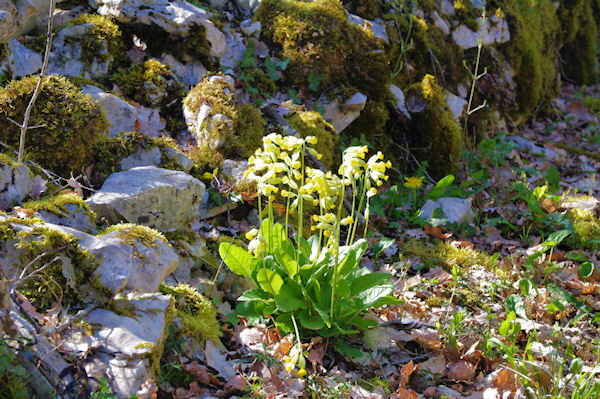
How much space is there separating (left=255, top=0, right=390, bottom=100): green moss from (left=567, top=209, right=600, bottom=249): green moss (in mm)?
2493

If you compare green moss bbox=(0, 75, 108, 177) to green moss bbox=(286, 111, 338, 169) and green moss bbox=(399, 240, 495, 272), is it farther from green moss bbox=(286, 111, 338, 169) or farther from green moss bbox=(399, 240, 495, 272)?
green moss bbox=(399, 240, 495, 272)

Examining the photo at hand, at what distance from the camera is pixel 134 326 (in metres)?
2.59

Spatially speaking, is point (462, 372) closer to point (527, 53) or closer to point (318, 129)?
point (318, 129)

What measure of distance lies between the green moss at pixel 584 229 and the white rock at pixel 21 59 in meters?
5.22

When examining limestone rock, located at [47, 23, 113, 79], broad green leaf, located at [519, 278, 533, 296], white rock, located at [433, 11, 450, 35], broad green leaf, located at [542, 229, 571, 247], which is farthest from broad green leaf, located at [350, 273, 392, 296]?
white rock, located at [433, 11, 450, 35]

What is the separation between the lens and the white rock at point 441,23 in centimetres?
719

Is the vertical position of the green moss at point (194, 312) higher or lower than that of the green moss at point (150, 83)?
lower

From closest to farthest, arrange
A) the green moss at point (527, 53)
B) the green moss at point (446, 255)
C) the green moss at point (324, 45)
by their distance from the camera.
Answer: the green moss at point (446, 255) < the green moss at point (324, 45) < the green moss at point (527, 53)

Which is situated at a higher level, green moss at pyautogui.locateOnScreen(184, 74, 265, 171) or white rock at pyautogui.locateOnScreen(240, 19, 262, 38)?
white rock at pyautogui.locateOnScreen(240, 19, 262, 38)

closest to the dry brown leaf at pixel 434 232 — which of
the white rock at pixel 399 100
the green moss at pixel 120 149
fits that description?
the white rock at pixel 399 100

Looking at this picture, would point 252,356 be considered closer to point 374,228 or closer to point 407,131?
point 374,228

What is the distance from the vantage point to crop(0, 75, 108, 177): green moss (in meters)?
3.64

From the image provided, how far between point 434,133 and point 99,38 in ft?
12.3

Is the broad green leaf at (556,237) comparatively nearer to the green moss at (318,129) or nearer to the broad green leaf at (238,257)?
the green moss at (318,129)
